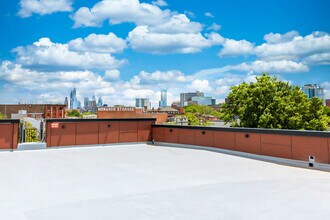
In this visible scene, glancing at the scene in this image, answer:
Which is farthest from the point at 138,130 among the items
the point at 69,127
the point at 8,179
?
the point at 8,179

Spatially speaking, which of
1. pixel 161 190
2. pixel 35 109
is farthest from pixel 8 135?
pixel 35 109

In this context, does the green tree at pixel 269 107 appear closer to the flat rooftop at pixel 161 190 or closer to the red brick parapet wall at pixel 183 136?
the red brick parapet wall at pixel 183 136

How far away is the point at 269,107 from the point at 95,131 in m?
14.8

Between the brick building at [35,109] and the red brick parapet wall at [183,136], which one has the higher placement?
the brick building at [35,109]

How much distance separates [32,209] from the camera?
508cm

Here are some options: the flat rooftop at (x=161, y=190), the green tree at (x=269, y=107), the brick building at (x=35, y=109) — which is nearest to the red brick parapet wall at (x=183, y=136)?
the flat rooftop at (x=161, y=190)

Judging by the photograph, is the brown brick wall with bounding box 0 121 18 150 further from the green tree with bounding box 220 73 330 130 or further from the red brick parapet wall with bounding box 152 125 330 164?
the green tree with bounding box 220 73 330 130

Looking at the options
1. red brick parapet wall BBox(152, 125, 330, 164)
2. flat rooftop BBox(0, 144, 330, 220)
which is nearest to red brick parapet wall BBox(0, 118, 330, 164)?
red brick parapet wall BBox(152, 125, 330, 164)

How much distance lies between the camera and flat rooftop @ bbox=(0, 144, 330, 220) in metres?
4.84

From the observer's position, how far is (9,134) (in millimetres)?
13586

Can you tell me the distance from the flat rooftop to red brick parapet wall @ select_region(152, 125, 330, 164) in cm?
100

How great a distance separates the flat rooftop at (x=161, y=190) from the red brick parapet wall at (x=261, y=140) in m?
1.00

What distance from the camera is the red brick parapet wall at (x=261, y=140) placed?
30.1 feet

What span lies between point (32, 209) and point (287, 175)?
273 inches
